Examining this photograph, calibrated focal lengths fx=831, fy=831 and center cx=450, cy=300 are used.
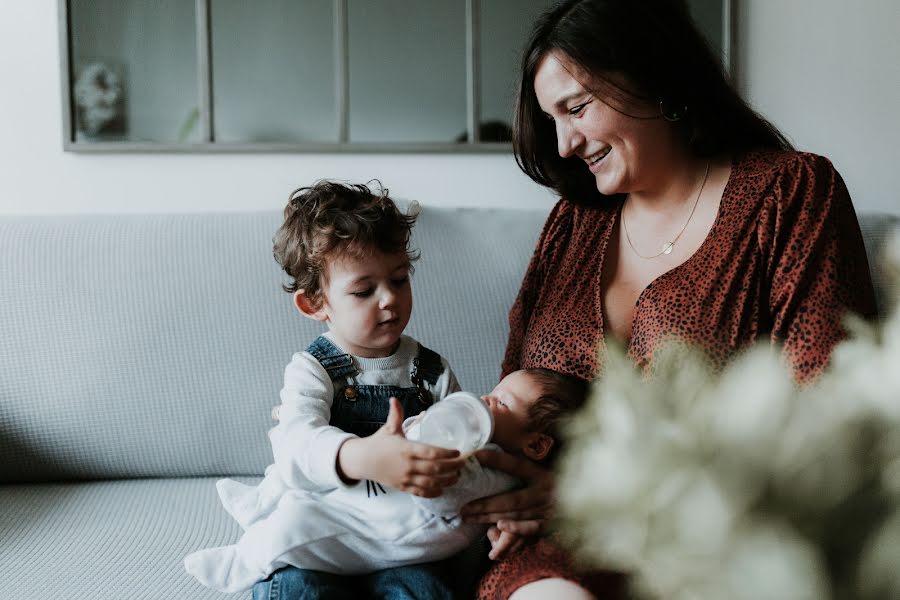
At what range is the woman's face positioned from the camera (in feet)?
5.15

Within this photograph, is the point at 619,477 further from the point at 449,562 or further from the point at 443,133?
the point at 443,133

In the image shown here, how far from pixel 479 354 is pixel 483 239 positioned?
308 mm

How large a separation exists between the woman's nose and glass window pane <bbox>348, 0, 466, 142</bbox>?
100 centimetres

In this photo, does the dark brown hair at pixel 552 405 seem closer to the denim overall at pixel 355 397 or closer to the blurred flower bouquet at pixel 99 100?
the denim overall at pixel 355 397

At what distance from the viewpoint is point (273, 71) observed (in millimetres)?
2473

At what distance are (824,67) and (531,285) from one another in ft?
5.23

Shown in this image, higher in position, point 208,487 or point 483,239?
point 483,239

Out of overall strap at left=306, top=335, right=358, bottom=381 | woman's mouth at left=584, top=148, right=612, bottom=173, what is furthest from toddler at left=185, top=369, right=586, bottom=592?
woman's mouth at left=584, top=148, right=612, bottom=173

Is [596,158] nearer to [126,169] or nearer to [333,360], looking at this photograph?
[333,360]

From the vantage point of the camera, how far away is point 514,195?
8.73ft

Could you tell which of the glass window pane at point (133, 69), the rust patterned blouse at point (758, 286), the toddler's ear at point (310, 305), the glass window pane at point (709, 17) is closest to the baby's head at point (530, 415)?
the rust patterned blouse at point (758, 286)

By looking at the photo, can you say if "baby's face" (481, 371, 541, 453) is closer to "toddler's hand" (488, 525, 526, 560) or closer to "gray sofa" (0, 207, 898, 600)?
"toddler's hand" (488, 525, 526, 560)

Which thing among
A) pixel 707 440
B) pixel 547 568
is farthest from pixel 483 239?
pixel 707 440

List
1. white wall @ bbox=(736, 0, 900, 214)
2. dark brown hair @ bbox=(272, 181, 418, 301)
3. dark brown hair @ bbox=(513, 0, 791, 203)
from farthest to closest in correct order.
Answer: white wall @ bbox=(736, 0, 900, 214)
dark brown hair @ bbox=(513, 0, 791, 203)
dark brown hair @ bbox=(272, 181, 418, 301)
